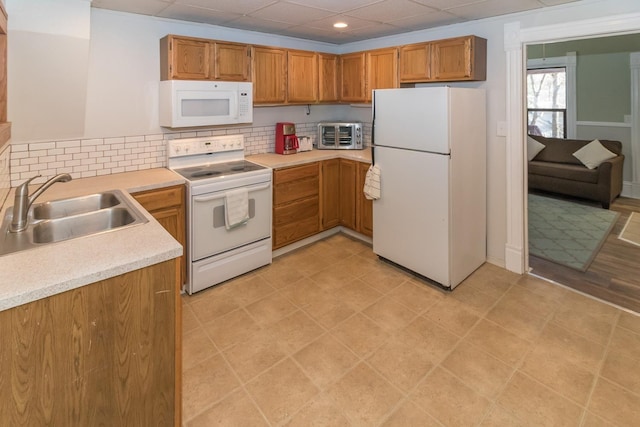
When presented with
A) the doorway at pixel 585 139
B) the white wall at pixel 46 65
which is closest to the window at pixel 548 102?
the doorway at pixel 585 139

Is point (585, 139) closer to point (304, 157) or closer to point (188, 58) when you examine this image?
point (304, 157)

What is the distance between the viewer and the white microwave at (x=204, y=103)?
10.1 feet

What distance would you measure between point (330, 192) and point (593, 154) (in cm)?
425

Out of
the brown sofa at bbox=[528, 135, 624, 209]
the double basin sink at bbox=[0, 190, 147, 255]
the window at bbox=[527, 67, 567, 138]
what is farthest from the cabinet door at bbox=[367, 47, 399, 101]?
the window at bbox=[527, 67, 567, 138]

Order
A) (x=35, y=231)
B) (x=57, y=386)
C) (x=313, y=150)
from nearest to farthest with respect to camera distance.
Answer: (x=57, y=386)
(x=35, y=231)
(x=313, y=150)

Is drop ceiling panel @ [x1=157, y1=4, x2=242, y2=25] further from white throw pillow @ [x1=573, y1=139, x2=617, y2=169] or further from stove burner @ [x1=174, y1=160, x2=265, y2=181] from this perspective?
white throw pillow @ [x1=573, y1=139, x2=617, y2=169]

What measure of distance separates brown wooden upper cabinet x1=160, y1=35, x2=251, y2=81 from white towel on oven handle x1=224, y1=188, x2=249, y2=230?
3.48 ft

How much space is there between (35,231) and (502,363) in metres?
2.65

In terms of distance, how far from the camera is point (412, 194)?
10.5 ft

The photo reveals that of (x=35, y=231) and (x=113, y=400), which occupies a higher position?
(x=35, y=231)

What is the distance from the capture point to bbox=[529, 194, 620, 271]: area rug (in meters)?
3.73

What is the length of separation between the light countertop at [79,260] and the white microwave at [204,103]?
157 centimetres

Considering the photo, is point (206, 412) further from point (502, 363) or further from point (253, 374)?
point (502, 363)

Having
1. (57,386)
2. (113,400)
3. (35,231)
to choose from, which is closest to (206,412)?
(113,400)
